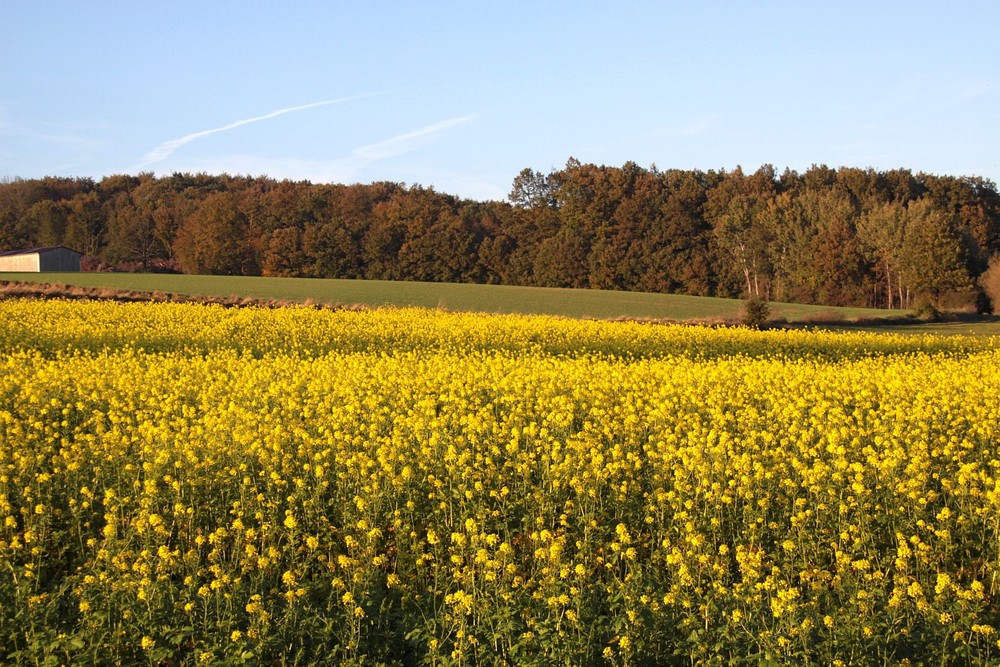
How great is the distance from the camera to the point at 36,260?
64875mm

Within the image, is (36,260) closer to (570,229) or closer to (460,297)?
(460,297)

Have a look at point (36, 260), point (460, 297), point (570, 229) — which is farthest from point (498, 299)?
point (36, 260)

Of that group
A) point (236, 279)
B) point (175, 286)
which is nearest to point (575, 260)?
point (236, 279)

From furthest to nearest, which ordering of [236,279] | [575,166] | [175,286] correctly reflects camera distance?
[575,166] → [236,279] → [175,286]

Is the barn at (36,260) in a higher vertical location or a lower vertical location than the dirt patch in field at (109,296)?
higher

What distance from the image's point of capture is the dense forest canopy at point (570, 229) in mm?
66125

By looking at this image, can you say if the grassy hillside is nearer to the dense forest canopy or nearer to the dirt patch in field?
the dirt patch in field

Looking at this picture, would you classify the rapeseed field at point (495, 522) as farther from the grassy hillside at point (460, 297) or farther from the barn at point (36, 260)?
the barn at point (36, 260)

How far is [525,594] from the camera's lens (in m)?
5.34

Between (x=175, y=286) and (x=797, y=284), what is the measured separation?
43.1 metres

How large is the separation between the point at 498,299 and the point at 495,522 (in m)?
41.4

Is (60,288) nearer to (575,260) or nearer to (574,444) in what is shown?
(574,444)

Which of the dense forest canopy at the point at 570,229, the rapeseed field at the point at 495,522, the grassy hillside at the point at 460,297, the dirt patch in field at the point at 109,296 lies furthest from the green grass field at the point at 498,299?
the rapeseed field at the point at 495,522

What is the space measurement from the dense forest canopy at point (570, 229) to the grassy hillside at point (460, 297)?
1476cm
